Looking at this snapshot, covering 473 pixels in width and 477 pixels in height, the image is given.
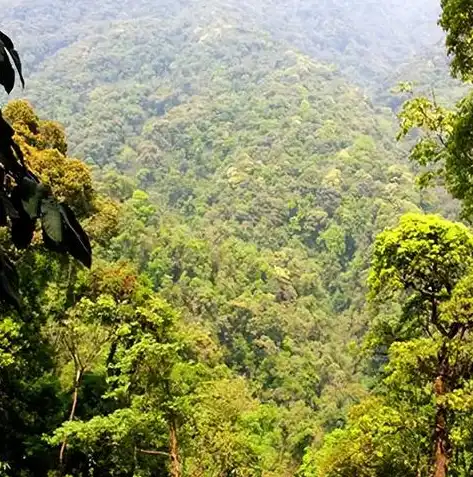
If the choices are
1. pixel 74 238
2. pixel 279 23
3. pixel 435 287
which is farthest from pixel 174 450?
pixel 279 23

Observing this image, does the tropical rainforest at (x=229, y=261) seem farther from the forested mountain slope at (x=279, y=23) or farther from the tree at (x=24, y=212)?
the forested mountain slope at (x=279, y=23)

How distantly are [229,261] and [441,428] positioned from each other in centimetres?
3535

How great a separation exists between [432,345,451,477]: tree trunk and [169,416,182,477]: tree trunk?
3.63m

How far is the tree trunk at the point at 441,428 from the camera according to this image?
7.75m

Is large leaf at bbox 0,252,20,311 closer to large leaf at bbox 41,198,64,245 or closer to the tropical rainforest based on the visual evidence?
the tropical rainforest

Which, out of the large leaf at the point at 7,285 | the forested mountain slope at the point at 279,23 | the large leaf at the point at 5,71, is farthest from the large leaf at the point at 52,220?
the forested mountain slope at the point at 279,23

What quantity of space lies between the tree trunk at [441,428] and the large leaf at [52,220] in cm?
703

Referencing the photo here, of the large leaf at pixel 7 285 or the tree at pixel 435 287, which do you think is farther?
the tree at pixel 435 287

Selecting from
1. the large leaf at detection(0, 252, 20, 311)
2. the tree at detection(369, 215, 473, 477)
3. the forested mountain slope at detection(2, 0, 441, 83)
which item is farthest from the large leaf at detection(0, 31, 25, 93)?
the forested mountain slope at detection(2, 0, 441, 83)

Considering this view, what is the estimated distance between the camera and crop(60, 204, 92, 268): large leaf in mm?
1335

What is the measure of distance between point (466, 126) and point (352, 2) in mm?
179630

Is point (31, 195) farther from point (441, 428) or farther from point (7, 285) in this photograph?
point (441, 428)

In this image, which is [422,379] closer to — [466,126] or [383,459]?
[383,459]

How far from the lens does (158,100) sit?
9569cm
